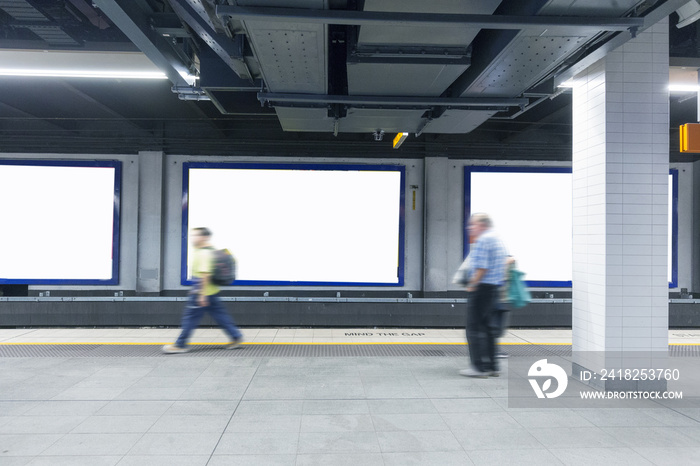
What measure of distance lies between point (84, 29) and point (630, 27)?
17.5ft

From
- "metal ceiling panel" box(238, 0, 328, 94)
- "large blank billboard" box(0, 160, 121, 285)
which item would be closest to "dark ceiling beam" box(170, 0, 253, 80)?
"metal ceiling panel" box(238, 0, 328, 94)

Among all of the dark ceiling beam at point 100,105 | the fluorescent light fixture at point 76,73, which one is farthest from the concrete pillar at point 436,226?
the dark ceiling beam at point 100,105

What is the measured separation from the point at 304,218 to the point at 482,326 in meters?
5.31

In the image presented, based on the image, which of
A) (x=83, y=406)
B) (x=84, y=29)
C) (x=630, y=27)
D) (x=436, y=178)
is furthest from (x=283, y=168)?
(x=630, y=27)

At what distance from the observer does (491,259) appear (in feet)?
14.3

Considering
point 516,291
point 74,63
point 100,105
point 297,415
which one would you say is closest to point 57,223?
point 100,105

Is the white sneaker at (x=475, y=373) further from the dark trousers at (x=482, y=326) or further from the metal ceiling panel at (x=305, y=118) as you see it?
the metal ceiling panel at (x=305, y=118)

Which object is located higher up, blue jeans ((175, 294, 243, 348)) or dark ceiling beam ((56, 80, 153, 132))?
dark ceiling beam ((56, 80, 153, 132))

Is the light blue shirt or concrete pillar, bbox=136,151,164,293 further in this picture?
concrete pillar, bbox=136,151,164,293

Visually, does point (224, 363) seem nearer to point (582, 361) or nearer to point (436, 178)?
point (582, 361)

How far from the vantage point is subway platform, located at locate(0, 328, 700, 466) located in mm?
2857

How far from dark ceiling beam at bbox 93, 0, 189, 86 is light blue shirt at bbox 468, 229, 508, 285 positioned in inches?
145

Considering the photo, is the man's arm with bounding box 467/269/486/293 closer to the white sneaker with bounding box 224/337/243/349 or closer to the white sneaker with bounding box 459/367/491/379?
the white sneaker with bounding box 459/367/491/379

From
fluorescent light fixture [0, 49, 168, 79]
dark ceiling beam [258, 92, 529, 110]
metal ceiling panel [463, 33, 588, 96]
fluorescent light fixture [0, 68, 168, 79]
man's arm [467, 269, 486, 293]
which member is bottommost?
man's arm [467, 269, 486, 293]
